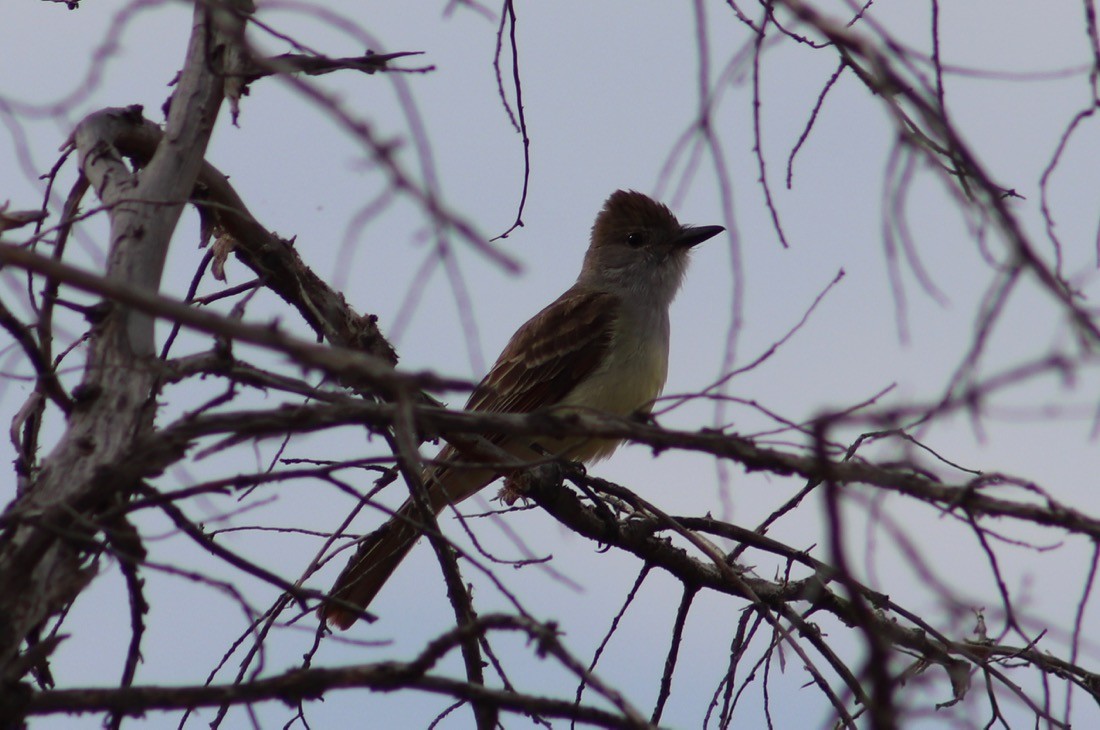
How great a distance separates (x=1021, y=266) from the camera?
2412 mm

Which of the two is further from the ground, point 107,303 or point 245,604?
point 107,303

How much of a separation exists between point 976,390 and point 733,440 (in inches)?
25.1

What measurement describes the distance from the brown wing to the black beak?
929 mm

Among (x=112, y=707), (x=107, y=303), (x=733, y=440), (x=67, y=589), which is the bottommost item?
(x=112, y=707)

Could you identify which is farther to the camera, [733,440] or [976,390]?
[733,440]

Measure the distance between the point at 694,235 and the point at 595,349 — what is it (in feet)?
5.42

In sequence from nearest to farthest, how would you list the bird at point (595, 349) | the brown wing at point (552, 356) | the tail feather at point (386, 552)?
the tail feather at point (386, 552) < the bird at point (595, 349) < the brown wing at point (552, 356)

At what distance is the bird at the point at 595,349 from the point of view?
700 centimetres

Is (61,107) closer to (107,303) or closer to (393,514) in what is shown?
(107,303)

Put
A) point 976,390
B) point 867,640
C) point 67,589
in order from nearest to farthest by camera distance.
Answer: point 867,640 → point 976,390 → point 67,589

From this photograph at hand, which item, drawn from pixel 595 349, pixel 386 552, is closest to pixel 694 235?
pixel 595 349

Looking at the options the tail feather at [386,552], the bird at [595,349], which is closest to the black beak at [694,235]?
the bird at [595,349]

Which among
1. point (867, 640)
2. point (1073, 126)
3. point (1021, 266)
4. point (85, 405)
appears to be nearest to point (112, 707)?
point (85, 405)

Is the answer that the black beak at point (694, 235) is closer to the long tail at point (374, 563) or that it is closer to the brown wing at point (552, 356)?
the brown wing at point (552, 356)
